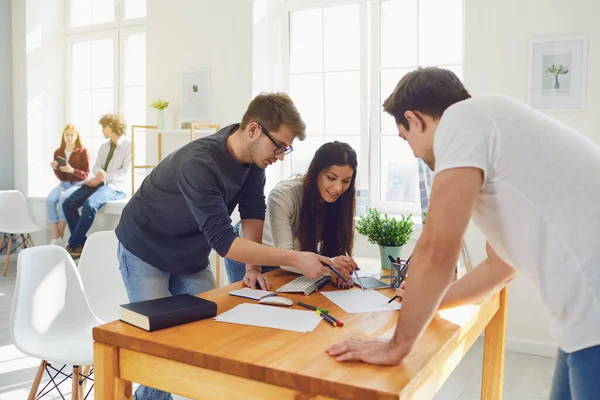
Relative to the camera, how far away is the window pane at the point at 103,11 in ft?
20.2

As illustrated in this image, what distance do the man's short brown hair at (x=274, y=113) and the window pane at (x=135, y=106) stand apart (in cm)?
438

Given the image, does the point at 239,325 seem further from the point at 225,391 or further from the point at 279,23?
the point at 279,23

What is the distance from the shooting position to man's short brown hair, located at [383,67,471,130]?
1.26 meters

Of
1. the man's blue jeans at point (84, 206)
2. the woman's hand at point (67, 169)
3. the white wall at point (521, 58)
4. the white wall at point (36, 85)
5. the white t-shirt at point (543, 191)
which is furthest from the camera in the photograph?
the white wall at point (36, 85)

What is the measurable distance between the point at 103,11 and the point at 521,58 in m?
4.66

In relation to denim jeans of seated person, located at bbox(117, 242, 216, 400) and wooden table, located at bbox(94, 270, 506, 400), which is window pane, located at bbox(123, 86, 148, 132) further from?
wooden table, located at bbox(94, 270, 506, 400)

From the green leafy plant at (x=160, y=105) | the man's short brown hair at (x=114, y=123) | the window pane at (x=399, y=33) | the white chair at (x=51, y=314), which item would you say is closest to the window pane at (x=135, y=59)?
the man's short brown hair at (x=114, y=123)

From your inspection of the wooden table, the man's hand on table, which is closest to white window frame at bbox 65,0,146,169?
the wooden table

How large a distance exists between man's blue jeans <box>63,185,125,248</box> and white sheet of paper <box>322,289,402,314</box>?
4.31 meters

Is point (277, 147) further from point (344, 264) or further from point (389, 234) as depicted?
point (389, 234)

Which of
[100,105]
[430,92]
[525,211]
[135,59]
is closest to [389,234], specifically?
[430,92]

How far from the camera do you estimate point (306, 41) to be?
476 centimetres

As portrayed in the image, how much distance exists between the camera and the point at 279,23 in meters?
4.85

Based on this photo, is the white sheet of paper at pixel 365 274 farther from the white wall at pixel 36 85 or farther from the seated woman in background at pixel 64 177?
the white wall at pixel 36 85
